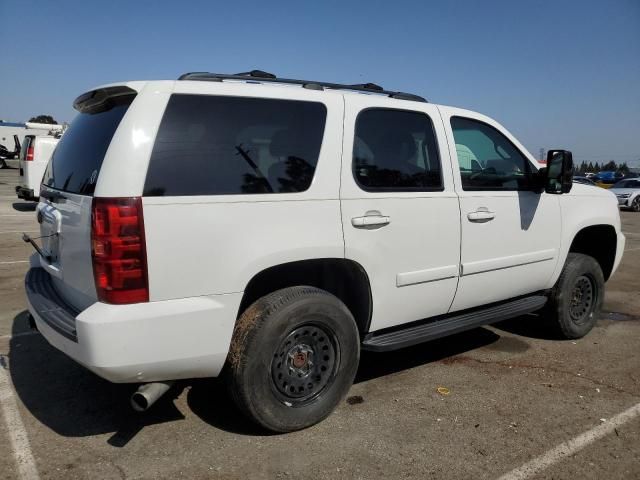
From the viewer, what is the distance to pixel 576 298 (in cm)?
494

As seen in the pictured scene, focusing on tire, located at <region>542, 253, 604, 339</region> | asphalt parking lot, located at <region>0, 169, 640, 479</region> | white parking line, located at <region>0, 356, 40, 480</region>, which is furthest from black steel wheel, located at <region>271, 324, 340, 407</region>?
tire, located at <region>542, 253, 604, 339</region>

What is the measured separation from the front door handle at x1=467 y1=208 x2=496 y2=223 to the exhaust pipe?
233cm

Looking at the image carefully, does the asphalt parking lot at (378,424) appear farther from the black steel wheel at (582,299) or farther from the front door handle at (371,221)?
the front door handle at (371,221)

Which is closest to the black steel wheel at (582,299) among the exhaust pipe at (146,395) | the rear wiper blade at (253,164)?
the rear wiper blade at (253,164)

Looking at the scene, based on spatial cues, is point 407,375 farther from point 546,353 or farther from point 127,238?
point 127,238

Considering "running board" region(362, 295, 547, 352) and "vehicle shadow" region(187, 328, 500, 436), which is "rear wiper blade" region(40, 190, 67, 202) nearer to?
"vehicle shadow" region(187, 328, 500, 436)

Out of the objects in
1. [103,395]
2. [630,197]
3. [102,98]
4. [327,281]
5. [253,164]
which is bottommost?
[103,395]

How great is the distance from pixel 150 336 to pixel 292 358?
880mm

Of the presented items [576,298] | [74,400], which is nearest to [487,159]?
[576,298]

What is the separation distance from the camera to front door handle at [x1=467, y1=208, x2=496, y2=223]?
3.74 meters

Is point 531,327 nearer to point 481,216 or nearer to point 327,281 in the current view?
point 481,216

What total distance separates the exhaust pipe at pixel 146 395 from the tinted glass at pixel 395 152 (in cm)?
163

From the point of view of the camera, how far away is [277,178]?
2.93 meters

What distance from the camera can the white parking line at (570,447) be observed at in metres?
2.77
